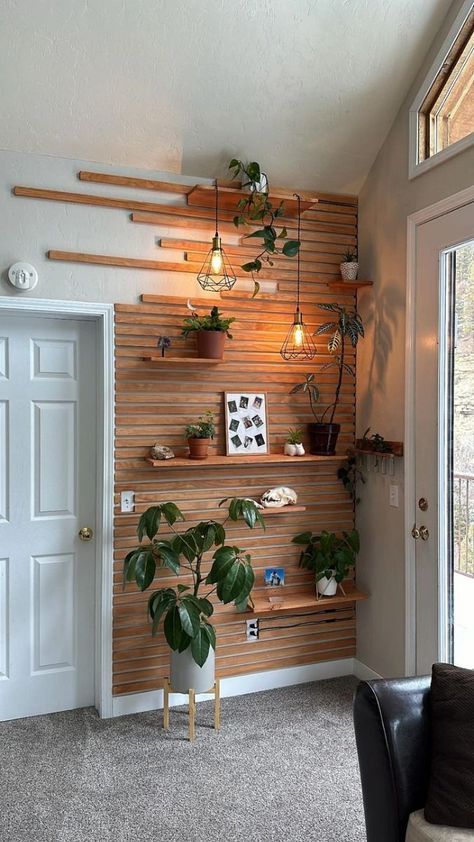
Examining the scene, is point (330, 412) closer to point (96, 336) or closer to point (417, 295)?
point (417, 295)

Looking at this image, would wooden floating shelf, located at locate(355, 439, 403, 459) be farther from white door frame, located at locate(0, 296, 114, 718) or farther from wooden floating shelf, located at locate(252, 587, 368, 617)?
white door frame, located at locate(0, 296, 114, 718)

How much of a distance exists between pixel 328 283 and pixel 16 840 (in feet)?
9.34

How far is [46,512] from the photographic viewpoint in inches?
120

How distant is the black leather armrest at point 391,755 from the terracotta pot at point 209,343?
177 centimetres

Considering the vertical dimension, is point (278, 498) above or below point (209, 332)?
below

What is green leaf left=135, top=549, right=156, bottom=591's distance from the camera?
276 cm

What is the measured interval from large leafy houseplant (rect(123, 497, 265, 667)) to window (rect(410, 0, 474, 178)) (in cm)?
184

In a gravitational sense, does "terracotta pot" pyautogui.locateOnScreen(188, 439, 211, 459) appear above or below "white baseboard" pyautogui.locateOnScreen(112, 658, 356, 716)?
above

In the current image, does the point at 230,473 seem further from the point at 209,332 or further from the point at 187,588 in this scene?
the point at 209,332

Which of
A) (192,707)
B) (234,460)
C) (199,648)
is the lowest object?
(192,707)

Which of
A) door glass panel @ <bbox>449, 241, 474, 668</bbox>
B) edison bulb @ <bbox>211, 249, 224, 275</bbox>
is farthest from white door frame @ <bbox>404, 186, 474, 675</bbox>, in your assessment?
edison bulb @ <bbox>211, 249, 224, 275</bbox>

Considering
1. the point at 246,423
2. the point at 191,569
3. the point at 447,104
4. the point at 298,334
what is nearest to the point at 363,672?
the point at 191,569

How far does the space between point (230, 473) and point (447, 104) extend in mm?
2020

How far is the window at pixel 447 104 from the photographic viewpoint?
263cm
